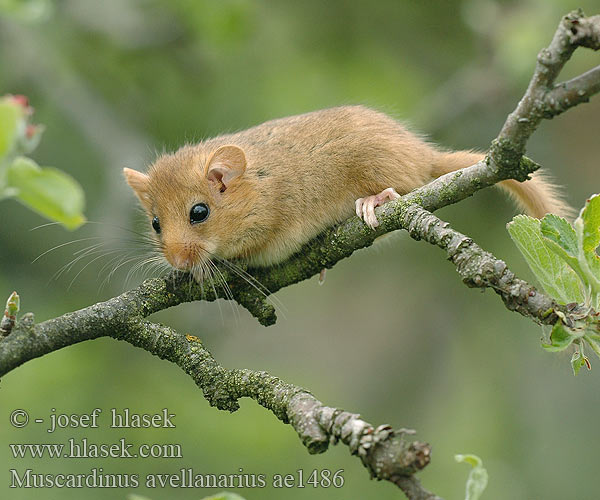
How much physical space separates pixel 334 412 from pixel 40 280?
5.03m

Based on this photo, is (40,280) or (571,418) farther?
(571,418)

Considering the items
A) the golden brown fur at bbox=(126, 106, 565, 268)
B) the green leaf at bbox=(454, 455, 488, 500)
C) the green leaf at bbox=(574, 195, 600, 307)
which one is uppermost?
the golden brown fur at bbox=(126, 106, 565, 268)

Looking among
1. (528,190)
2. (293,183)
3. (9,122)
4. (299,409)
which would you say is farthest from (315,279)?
(9,122)

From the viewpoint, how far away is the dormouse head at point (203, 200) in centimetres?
501

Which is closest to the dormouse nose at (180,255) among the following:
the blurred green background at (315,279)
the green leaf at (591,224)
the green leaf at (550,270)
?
the blurred green background at (315,279)

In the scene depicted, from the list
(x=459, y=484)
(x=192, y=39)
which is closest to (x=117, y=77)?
(x=192, y=39)

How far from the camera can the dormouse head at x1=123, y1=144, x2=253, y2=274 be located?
16.4ft

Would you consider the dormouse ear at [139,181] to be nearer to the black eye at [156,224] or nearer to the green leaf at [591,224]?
the black eye at [156,224]

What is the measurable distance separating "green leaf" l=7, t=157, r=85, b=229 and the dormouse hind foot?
6.51ft

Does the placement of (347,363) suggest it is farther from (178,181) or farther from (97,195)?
(178,181)

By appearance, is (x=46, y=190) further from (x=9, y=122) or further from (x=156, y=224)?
(x=156, y=224)

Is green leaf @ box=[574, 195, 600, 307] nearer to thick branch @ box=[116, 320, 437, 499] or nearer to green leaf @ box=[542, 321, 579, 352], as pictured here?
green leaf @ box=[542, 321, 579, 352]

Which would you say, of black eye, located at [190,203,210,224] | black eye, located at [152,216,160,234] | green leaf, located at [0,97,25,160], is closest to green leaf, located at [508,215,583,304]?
green leaf, located at [0,97,25,160]

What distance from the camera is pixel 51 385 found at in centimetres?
660
